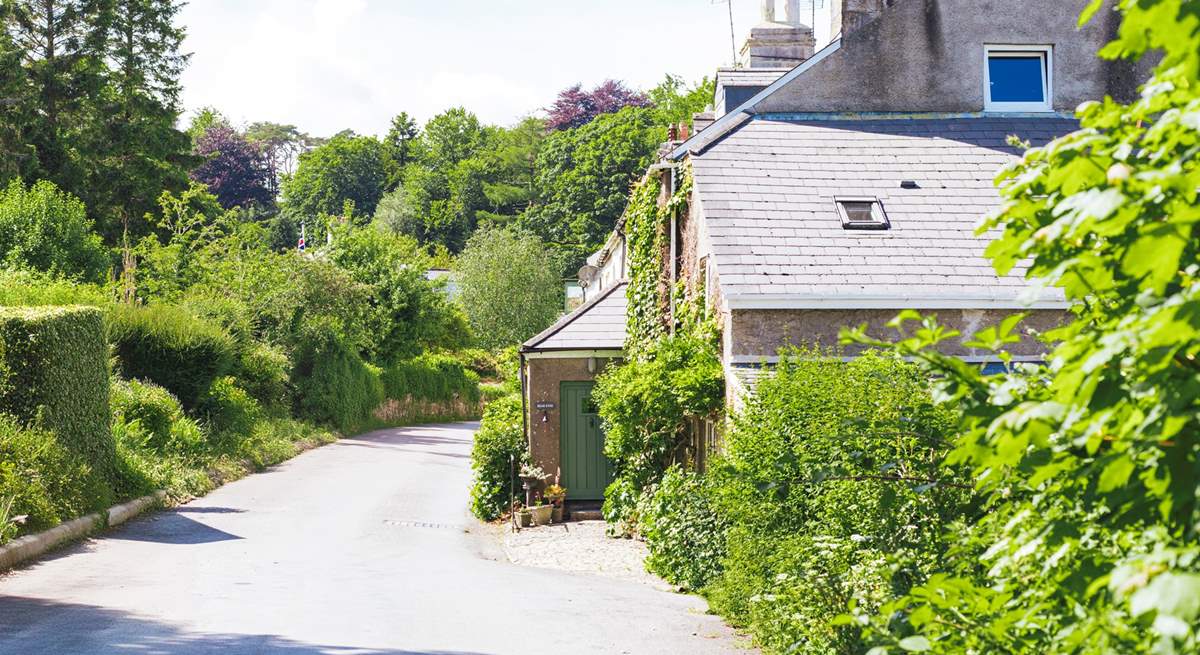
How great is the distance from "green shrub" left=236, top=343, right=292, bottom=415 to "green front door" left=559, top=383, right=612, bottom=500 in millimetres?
12226

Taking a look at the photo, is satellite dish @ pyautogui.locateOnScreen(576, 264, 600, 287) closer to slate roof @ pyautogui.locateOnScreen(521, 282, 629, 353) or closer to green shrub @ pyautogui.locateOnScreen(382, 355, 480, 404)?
green shrub @ pyautogui.locateOnScreen(382, 355, 480, 404)

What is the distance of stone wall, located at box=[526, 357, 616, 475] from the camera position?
20.6 meters

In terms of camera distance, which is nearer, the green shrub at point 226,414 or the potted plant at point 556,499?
the potted plant at point 556,499

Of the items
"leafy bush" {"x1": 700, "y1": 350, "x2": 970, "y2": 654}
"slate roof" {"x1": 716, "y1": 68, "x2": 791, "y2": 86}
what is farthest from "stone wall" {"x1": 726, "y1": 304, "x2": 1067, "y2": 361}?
"slate roof" {"x1": 716, "y1": 68, "x2": 791, "y2": 86}

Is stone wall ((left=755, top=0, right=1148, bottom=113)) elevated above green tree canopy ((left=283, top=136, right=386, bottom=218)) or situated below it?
below

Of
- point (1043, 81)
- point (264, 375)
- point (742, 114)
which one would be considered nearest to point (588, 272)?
point (264, 375)

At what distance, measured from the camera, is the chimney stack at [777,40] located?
2233 cm

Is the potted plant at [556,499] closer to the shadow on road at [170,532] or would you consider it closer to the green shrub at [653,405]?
the green shrub at [653,405]

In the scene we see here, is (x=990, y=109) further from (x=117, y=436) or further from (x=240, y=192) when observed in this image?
(x=240, y=192)

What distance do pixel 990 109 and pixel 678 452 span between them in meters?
7.30

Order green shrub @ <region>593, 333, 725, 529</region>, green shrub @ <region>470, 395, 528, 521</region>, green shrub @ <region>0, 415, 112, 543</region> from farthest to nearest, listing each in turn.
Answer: green shrub @ <region>470, 395, 528, 521</region>, green shrub @ <region>593, 333, 725, 529</region>, green shrub @ <region>0, 415, 112, 543</region>

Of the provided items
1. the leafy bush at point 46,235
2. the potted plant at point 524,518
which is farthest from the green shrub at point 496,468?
the leafy bush at point 46,235

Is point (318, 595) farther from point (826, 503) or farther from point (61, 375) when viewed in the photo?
point (61, 375)

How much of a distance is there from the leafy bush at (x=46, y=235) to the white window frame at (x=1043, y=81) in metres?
22.1
